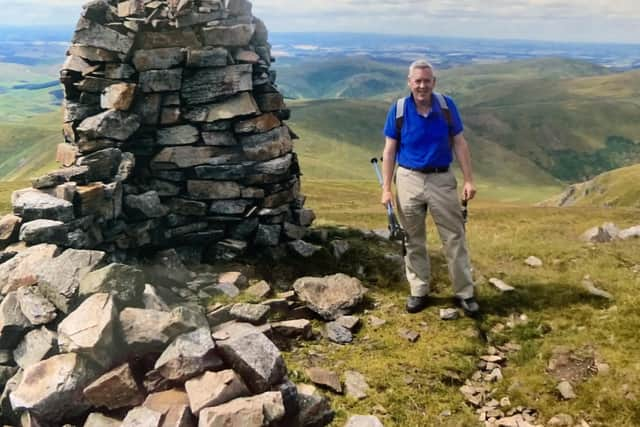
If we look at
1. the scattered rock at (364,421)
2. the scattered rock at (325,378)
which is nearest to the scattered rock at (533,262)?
the scattered rock at (325,378)

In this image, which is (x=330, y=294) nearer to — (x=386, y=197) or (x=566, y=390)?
(x=386, y=197)

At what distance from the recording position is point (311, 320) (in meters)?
13.5

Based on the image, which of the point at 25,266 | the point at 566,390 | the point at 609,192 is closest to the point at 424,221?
the point at 566,390

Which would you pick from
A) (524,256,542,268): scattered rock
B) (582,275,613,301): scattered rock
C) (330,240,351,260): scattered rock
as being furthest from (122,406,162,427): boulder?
(524,256,542,268): scattered rock

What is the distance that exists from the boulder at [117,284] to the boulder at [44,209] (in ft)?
11.3

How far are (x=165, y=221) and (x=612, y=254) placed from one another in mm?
15430

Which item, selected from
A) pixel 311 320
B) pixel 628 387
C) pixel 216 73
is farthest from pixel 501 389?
pixel 216 73

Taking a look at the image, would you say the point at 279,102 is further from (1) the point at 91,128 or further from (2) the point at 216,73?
(1) the point at 91,128

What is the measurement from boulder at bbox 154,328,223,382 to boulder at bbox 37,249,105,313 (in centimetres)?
244

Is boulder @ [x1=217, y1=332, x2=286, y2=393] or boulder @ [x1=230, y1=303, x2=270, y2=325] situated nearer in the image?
boulder @ [x1=217, y1=332, x2=286, y2=393]

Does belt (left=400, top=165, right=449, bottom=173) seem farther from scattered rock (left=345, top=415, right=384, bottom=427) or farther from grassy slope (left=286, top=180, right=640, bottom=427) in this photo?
scattered rock (left=345, top=415, right=384, bottom=427)

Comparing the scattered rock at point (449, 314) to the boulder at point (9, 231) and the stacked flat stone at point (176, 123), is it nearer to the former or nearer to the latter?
the stacked flat stone at point (176, 123)

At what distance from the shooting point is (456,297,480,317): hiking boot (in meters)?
13.7

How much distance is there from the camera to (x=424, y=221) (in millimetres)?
13531
